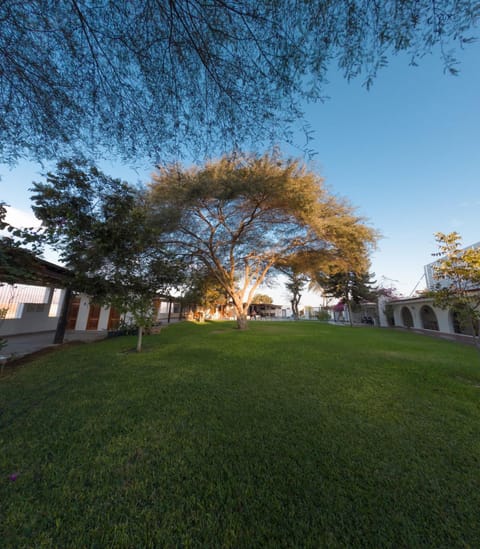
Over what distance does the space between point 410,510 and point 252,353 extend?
5.70 m

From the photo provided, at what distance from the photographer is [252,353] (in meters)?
7.21

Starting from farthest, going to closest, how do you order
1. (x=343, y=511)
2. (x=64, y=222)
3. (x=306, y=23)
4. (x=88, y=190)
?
1. (x=88, y=190)
2. (x=64, y=222)
3. (x=306, y=23)
4. (x=343, y=511)

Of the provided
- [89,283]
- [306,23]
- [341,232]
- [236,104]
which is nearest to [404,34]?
[306,23]

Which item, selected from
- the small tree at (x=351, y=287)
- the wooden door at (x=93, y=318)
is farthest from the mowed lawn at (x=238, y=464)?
the small tree at (x=351, y=287)

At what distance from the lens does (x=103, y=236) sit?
611cm

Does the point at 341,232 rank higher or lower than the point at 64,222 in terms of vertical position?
higher

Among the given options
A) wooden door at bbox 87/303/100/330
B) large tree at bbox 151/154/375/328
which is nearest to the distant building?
large tree at bbox 151/154/375/328

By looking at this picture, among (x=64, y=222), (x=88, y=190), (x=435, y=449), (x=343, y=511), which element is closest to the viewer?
(x=343, y=511)

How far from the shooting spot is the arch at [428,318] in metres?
16.1

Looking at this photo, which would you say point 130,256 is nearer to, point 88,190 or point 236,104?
point 88,190

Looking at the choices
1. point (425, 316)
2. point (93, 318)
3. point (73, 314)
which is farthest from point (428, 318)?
point (73, 314)

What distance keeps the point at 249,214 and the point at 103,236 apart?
7.94 metres

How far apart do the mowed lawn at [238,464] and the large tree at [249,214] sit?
6348 mm

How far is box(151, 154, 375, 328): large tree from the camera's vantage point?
9.37 m
